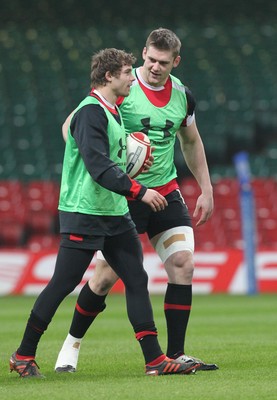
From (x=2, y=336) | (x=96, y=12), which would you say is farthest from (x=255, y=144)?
(x=2, y=336)

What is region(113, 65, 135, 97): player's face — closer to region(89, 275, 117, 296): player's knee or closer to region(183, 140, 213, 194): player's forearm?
region(183, 140, 213, 194): player's forearm

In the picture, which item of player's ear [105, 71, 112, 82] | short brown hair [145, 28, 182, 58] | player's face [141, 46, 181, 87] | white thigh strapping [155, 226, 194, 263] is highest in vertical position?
short brown hair [145, 28, 182, 58]

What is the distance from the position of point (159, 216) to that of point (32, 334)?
3.94ft

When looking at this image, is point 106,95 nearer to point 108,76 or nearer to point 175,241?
point 108,76

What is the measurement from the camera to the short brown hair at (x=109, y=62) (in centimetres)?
683

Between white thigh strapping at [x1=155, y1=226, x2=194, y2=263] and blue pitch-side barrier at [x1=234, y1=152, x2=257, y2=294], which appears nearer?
white thigh strapping at [x1=155, y1=226, x2=194, y2=263]

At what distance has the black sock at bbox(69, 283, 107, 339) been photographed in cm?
753

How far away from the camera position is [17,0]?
95.0 feet

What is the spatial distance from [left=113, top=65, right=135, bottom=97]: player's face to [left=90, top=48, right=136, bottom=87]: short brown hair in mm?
24

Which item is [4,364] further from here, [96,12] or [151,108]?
[96,12]

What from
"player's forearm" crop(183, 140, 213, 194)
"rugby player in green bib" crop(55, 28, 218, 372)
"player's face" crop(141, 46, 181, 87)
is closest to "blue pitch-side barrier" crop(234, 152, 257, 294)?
"player's forearm" crop(183, 140, 213, 194)

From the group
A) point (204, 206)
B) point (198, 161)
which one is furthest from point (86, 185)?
point (198, 161)

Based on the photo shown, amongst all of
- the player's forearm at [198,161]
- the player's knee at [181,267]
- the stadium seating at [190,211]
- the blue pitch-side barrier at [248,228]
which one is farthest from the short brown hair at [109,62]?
the stadium seating at [190,211]

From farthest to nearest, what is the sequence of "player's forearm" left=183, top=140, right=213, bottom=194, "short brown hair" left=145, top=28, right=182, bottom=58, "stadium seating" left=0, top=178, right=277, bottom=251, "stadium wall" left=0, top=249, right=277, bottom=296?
"stadium seating" left=0, top=178, right=277, bottom=251 → "stadium wall" left=0, top=249, right=277, bottom=296 → "player's forearm" left=183, top=140, right=213, bottom=194 → "short brown hair" left=145, top=28, right=182, bottom=58
